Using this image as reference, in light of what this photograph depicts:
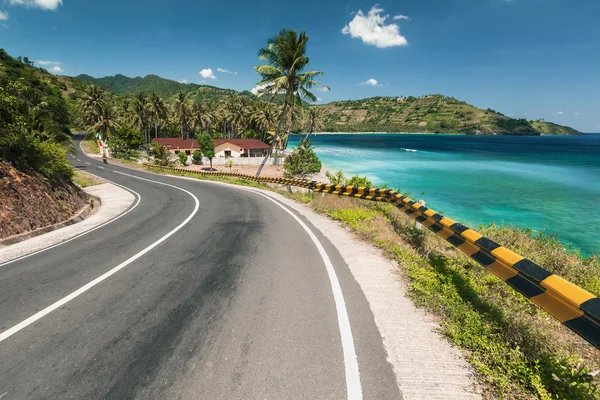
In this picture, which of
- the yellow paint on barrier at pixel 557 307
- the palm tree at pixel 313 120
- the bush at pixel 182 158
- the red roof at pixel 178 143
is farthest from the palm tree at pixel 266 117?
the yellow paint on barrier at pixel 557 307

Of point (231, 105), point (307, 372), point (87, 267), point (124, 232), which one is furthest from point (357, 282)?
point (231, 105)

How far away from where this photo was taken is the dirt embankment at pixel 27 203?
888cm

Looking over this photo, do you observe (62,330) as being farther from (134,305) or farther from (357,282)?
(357,282)

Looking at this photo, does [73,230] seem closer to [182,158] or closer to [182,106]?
[182,158]

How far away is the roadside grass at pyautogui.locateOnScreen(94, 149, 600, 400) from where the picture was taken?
2621mm

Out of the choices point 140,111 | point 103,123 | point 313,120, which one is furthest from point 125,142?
point 313,120

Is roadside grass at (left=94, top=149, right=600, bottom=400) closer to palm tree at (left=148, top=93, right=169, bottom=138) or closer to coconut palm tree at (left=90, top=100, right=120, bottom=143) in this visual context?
coconut palm tree at (left=90, top=100, right=120, bottom=143)

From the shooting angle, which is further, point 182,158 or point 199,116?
point 199,116

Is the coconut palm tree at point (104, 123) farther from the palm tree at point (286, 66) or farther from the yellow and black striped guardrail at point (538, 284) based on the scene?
the yellow and black striped guardrail at point (538, 284)

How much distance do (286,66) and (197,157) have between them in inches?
1510

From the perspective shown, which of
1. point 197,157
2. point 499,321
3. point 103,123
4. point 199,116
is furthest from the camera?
point 199,116

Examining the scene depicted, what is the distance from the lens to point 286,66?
2381cm

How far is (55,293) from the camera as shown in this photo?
15.4 ft

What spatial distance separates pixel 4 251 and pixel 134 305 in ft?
20.7
